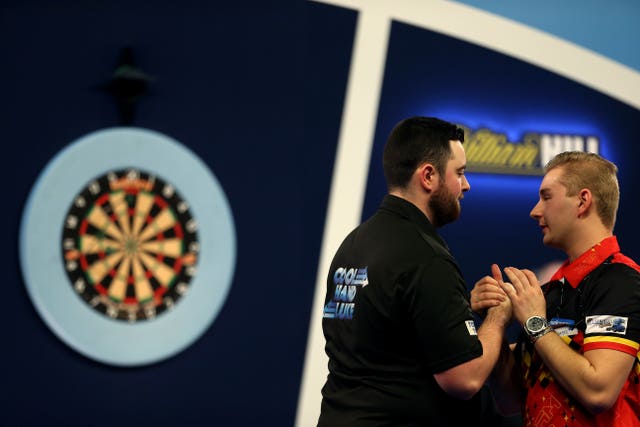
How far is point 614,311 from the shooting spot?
219 cm

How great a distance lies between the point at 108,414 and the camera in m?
4.66

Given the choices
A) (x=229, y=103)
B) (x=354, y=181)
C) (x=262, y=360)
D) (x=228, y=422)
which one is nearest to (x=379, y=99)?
(x=354, y=181)

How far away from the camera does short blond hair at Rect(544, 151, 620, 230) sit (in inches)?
93.3

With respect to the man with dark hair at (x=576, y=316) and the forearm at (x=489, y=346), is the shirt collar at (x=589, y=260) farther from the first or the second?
the forearm at (x=489, y=346)

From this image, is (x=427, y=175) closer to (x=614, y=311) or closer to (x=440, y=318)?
(x=440, y=318)

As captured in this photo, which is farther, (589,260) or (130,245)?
(130,245)

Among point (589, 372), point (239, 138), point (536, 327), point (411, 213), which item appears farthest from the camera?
point (239, 138)

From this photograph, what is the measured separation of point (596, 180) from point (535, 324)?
1.43 ft

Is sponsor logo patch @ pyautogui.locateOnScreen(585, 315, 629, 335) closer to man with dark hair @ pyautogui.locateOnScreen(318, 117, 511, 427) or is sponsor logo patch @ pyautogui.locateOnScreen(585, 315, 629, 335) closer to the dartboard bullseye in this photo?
man with dark hair @ pyautogui.locateOnScreen(318, 117, 511, 427)

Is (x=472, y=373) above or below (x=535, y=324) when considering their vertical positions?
below

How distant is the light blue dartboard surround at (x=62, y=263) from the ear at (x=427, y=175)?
248 centimetres

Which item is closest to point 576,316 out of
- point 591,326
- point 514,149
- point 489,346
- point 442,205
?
point 591,326

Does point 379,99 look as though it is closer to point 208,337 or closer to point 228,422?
point 208,337

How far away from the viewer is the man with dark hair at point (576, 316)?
7.09ft
